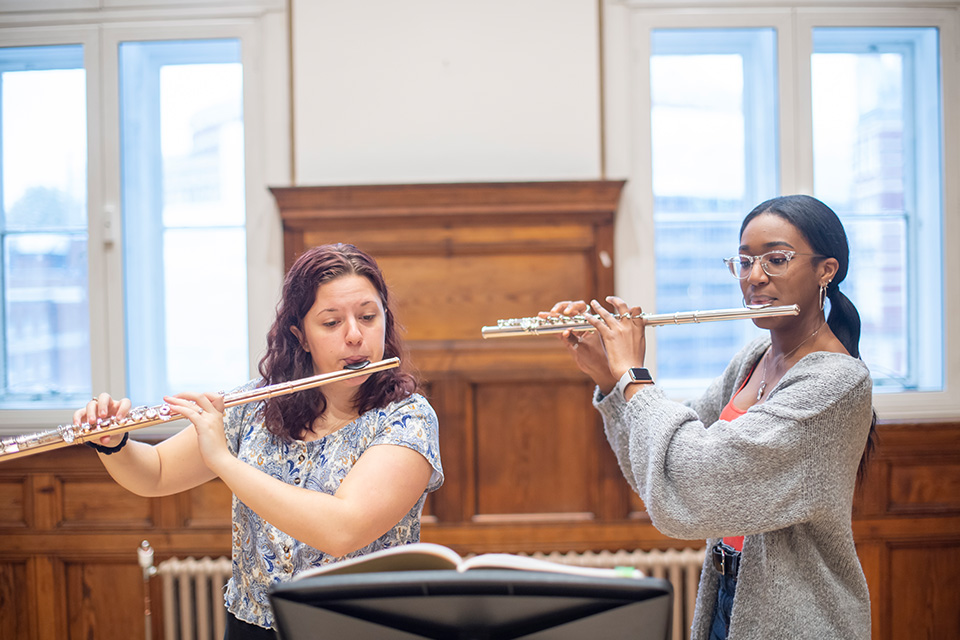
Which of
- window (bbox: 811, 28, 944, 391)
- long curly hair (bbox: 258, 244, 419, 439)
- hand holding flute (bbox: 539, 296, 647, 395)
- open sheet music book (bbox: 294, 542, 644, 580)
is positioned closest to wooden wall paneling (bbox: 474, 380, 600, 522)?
hand holding flute (bbox: 539, 296, 647, 395)

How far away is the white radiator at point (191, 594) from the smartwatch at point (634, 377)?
1871 mm

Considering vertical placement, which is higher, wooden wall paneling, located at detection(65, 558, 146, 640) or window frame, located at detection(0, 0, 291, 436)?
window frame, located at detection(0, 0, 291, 436)

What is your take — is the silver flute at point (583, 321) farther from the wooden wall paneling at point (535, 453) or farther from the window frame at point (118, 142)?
the window frame at point (118, 142)

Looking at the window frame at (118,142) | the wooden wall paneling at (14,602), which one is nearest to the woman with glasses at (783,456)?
the window frame at (118,142)

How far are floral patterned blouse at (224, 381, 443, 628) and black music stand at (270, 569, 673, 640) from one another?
445mm

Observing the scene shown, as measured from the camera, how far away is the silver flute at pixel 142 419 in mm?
1385

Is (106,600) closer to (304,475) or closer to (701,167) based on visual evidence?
(304,475)

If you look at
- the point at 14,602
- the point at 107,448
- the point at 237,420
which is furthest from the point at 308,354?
the point at 14,602

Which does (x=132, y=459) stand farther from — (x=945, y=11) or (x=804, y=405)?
(x=945, y=11)

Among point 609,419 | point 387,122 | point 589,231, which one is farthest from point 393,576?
point 387,122

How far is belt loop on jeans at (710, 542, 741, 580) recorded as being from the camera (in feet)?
4.90

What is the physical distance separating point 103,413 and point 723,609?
4.79ft

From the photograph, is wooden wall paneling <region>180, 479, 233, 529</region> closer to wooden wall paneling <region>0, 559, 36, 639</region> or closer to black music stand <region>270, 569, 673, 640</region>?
wooden wall paneling <region>0, 559, 36, 639</region>

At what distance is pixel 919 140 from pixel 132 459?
10.8ft
